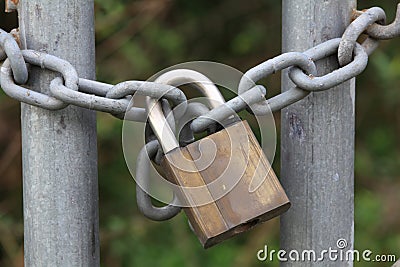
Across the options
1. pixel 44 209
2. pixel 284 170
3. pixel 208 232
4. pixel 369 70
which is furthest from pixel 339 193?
pixel 369 70

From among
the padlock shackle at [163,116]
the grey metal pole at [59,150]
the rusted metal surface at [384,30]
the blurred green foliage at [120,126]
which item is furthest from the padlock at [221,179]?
the blurred green foliage at [120,126]

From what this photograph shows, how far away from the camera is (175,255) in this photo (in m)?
2.33

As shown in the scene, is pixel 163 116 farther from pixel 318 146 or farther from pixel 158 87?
pixel 318 146

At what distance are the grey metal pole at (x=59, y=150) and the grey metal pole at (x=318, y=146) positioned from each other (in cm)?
28

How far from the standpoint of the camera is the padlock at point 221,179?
0.88 m

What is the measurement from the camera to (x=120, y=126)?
2.22 m

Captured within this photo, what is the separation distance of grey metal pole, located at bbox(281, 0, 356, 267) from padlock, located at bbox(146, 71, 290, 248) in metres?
0.09

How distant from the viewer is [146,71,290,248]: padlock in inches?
34.7

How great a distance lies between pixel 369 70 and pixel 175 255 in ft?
3.64

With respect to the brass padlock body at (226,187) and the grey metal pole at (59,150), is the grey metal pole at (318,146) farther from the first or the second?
the grey metal pole at (59,150)

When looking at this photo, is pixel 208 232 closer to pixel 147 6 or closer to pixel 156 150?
pixel 156 150

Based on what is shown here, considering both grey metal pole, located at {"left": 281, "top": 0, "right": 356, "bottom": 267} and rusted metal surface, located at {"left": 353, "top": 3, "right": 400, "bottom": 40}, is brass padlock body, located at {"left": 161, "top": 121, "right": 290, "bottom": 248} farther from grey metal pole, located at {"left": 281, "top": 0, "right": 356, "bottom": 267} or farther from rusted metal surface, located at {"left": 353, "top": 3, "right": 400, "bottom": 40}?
rusted metal surface, located at {"left": 353, "top": 3, "right": 400, "bottom": 40}

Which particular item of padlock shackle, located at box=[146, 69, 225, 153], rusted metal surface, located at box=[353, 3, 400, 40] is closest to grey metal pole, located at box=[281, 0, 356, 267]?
rusted metal surface, located at box=[353, 3, 400, 40]

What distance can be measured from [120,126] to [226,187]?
53.6 inches
